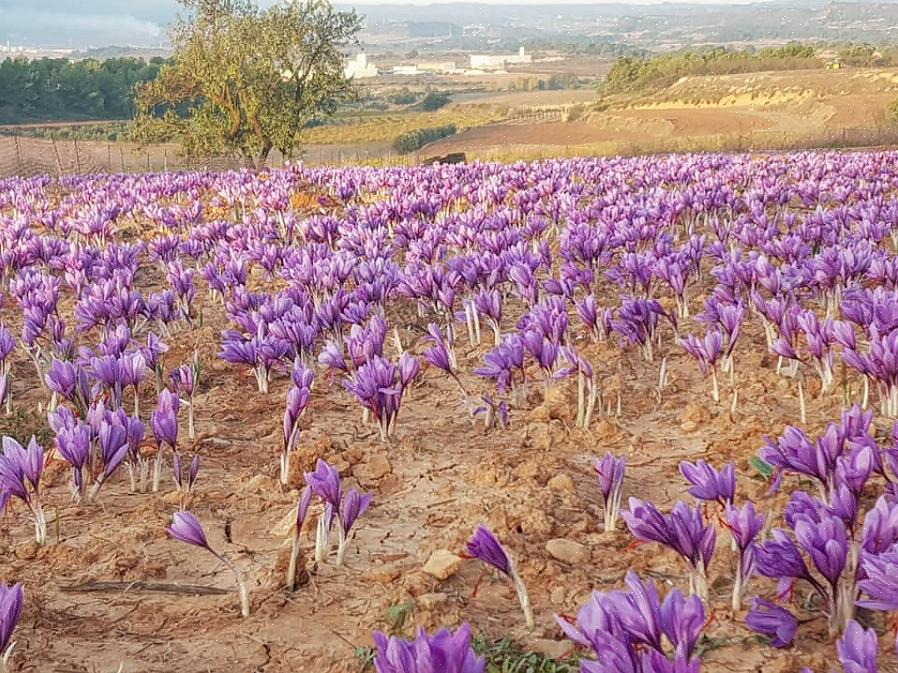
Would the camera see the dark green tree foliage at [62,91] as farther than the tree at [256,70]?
Yes

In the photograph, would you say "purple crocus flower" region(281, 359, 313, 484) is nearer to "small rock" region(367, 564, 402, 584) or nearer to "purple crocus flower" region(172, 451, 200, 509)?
"purple crocus flower" region(172, 451, 200, 509)

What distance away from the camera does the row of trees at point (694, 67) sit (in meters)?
105

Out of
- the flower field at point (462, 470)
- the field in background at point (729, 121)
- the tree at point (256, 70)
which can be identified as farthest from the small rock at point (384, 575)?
the field in background at point (729, 121)

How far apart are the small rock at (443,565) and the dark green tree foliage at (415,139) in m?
65.5

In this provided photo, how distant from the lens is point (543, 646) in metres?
2.93

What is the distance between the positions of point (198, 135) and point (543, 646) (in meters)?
35.5

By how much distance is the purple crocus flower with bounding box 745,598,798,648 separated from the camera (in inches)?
103

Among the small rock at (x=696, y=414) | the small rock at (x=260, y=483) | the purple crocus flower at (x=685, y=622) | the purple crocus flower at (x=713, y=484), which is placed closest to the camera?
the purple crocus flower at (x=685, y=622)

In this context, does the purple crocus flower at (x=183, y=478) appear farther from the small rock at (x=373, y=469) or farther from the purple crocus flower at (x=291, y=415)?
the small rock at (x=373, y=469)

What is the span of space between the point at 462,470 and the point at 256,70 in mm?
33006

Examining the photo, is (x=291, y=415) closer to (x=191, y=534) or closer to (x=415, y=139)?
(x=191, y=534)

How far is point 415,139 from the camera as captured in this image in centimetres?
7606

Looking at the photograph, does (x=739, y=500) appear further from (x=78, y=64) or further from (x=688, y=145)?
(x=78, y=64)

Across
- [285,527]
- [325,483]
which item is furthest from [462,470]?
[325,483]
